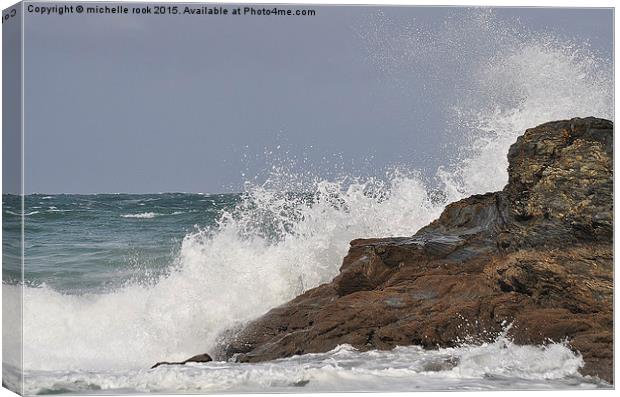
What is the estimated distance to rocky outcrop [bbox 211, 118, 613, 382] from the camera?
10.7 m

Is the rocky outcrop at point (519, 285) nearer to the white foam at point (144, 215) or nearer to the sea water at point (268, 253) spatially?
the sea water at point (268, 253)

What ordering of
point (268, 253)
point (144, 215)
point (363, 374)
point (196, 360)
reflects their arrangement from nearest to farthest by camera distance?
point (363, 374) → point (196, 360) → point (144, 215) → point (268, 253)

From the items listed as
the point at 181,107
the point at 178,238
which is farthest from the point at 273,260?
the point at 181,107

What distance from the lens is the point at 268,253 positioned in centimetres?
1207

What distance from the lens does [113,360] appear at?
10438mm

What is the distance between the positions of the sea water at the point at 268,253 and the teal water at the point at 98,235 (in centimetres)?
2

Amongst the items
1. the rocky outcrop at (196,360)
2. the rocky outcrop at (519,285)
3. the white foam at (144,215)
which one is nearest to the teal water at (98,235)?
the white foam at (144,215)

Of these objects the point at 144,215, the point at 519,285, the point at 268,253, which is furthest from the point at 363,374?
the point at 144,215

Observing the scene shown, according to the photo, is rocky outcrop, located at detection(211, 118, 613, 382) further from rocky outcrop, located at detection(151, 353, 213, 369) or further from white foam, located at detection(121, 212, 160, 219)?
white foam, located at detection(121, 212, 160, 219)

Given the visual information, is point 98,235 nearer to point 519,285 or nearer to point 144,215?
point 144,215

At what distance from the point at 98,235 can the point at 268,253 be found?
5.86 feet

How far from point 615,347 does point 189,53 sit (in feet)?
14.4

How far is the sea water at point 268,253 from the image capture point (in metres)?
10.3

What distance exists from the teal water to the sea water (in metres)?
0.02
